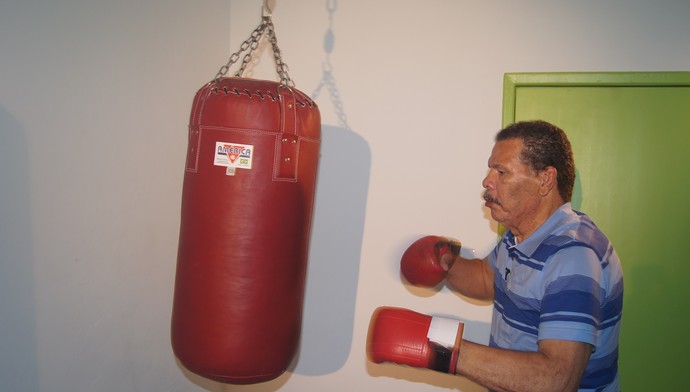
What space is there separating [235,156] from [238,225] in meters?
0.22

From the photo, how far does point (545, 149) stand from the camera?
4.91ft

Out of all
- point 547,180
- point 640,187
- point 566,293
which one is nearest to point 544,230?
point 547,180

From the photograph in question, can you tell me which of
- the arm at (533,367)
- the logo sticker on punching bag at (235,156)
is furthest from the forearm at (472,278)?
the logo sticker on punching bag at (235,156)

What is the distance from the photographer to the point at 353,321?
2432mm

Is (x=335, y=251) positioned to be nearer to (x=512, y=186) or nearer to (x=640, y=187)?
(x=512, y=186)

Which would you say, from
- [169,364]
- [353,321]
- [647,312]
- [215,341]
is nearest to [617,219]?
[647,312]

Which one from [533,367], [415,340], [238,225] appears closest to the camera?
[533,367]

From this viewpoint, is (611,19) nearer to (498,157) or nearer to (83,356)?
(498,157)

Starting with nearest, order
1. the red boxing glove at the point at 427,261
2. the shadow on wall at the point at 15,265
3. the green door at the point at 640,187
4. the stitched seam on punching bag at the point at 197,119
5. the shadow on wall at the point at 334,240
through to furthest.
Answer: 1. the shadow on wall at the point at 15,265
2. the stitched seam on punching bag at the point at 197,119
3. the red boxing glove at the point at 427,261
4. the green door at the point at 640,187
5. the shadow on wall at the point at 334,240

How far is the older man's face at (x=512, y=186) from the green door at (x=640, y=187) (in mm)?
678

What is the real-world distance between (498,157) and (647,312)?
120 cm

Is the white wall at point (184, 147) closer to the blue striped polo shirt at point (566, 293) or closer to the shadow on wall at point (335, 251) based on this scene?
the shadow on wall at point (335, 251)

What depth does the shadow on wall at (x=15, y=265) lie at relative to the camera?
1.36 m

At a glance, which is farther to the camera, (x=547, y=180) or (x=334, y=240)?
(x=334, y=240)
